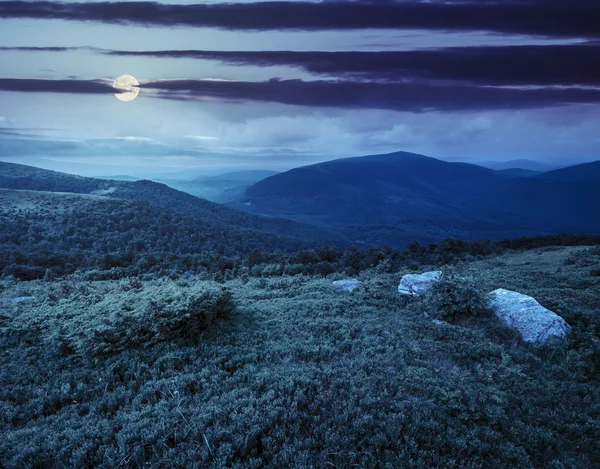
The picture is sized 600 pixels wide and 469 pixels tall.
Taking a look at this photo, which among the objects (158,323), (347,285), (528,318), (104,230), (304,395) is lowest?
(104,230)

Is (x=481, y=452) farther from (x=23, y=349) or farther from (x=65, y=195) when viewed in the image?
(x=65, y=195)

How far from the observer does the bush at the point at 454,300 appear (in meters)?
13.0

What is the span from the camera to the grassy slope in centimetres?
603

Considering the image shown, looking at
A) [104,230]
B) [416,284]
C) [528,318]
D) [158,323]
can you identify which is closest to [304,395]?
[158,323]

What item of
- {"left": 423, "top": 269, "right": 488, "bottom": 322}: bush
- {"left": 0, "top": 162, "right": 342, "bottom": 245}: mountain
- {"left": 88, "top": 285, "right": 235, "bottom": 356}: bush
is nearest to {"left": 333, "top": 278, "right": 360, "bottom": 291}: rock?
{"left": 423, "top": 269, "right": 488, "bottom": 322}: bush

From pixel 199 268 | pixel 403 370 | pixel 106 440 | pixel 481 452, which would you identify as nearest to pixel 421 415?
pixel 481 452

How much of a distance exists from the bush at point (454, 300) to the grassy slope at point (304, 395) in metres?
0.51

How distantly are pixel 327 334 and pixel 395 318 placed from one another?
3339 millimetres

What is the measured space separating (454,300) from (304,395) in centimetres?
828

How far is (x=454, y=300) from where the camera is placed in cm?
1321

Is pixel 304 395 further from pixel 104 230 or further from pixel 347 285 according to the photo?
pixel 104 230

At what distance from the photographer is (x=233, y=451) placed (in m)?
5.77

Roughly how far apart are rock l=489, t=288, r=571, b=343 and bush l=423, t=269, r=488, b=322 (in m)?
0.60

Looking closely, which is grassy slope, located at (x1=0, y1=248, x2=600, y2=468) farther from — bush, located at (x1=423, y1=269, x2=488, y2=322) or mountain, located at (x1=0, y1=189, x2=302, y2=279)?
mountain, located at (x1=0, y1=189, x2=302, y2=279)
